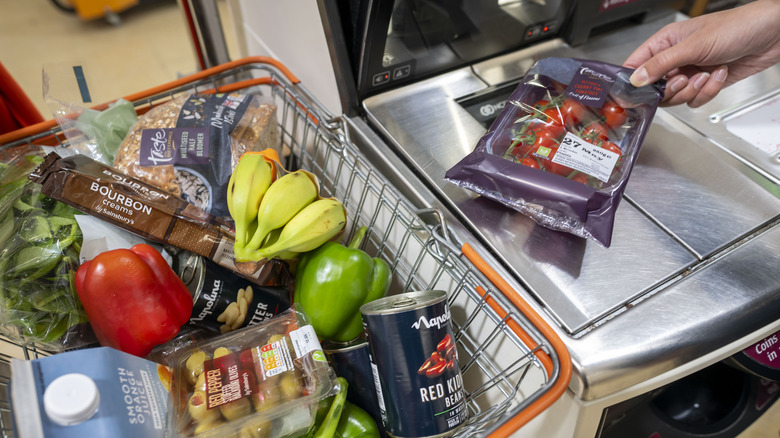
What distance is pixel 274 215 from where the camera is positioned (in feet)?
2.54

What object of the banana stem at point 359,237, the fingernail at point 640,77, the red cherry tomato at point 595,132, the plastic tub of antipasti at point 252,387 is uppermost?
the fingernail at point 640,77

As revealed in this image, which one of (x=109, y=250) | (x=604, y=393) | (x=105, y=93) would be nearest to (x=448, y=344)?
(x=604, y=393)

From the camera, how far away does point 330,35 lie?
0.86m

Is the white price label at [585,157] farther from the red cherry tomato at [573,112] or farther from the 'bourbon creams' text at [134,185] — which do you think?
the 'bourbon creams' text at [134,185]

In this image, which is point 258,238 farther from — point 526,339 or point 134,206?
point 526,339

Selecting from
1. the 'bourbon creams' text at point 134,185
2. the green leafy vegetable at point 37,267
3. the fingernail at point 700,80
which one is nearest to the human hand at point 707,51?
the fingernail at point 700,80

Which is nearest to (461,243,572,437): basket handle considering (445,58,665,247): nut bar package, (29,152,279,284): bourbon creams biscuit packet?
(445,58,665,247): nut bar package

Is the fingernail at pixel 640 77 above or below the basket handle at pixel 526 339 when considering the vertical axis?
above

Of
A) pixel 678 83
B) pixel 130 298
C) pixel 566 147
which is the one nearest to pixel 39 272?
pixel 130 298

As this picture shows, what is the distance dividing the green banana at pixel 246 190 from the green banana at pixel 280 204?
10mm

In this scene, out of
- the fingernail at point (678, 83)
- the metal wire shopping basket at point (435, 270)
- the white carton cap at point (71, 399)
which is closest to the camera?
the white carton cap at point (71, 399)

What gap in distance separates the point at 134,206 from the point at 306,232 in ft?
0.77

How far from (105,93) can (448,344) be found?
7.08ft

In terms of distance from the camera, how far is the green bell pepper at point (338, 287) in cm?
79
